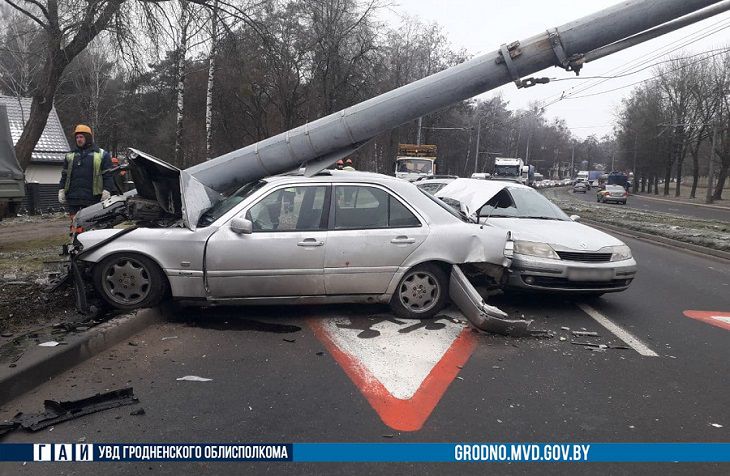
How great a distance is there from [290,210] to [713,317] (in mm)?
5357

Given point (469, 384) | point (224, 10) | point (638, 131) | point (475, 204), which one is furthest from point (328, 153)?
point (638, 131)

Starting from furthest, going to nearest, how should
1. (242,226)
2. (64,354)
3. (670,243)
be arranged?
(670,243), (242,226), (64,354)

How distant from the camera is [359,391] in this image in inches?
150

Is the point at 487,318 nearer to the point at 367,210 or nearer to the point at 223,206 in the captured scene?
the point at 367,210

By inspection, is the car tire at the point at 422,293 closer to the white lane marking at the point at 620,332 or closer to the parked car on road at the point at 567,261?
the parked car on road at the point at 567,261

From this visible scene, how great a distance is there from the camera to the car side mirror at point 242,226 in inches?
194

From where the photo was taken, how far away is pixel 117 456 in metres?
2.91

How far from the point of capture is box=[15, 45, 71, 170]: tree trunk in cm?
1088

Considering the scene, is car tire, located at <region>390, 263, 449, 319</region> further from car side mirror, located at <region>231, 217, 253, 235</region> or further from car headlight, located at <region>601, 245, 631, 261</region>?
car headlight, located at <region>601, 245, 631, 261</region>

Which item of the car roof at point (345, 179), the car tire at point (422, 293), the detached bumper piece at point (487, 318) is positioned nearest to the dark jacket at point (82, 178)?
the car roof at point (345, 179)

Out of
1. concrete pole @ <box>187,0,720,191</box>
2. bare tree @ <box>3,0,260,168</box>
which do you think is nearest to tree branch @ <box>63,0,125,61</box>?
bare tree @ <box>3,0,260,168</box>

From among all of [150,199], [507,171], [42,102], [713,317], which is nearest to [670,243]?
[713,317]

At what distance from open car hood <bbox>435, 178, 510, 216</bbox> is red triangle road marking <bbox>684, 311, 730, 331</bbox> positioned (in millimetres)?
2907

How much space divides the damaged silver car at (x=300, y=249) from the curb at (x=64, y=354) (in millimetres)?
335
